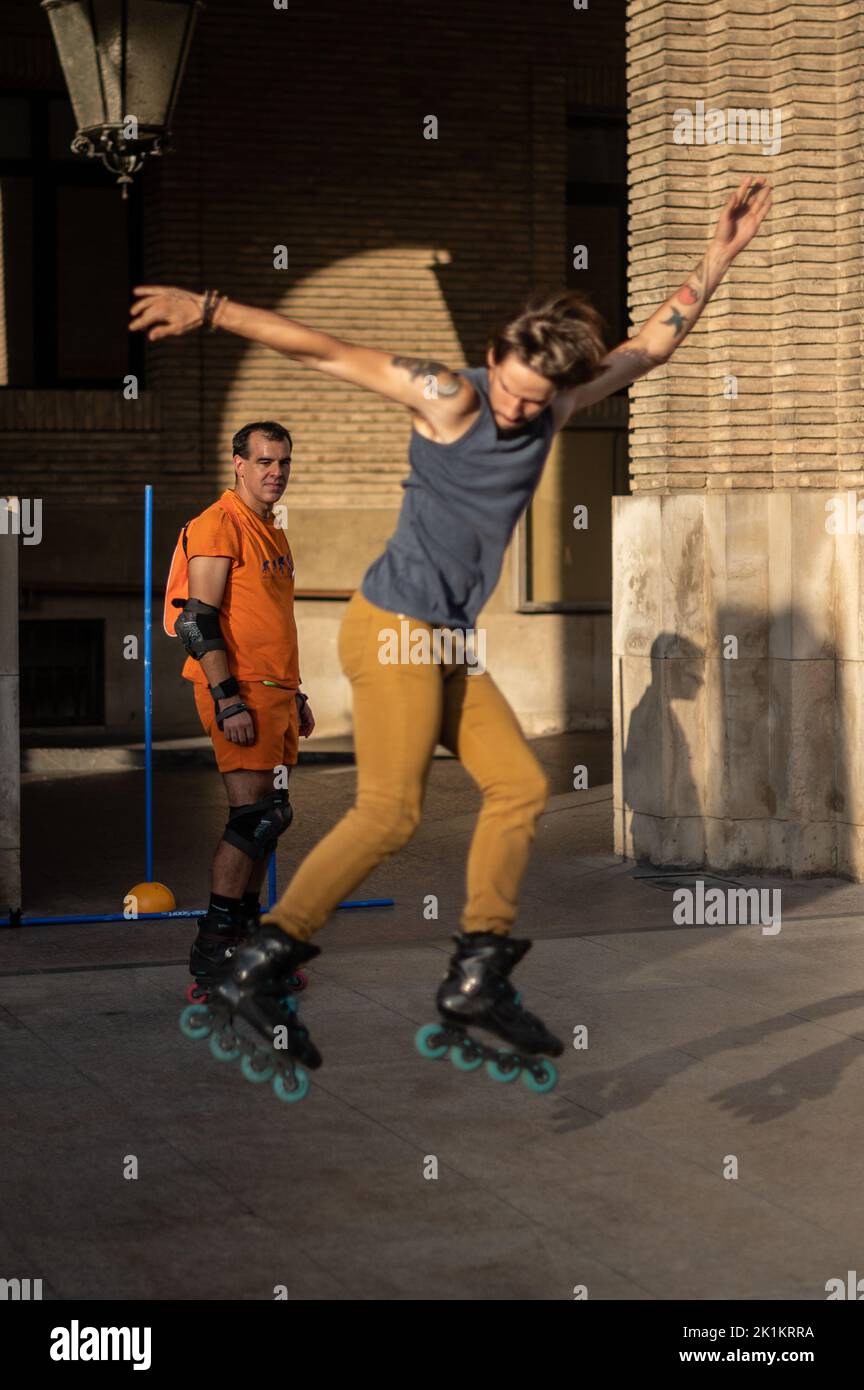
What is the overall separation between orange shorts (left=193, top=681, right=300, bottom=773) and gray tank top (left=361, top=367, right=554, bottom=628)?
7.19 feet

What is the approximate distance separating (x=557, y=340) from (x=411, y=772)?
1.18 m

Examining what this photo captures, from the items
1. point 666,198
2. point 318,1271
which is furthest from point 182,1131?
point 666,198

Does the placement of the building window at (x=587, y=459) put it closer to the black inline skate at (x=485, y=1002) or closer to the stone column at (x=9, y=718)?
the stone column at (x=9, y=718)

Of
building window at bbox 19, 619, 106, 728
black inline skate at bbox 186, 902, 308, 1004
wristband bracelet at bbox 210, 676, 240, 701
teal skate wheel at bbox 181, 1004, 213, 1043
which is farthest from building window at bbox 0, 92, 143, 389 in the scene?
teal skate wheel at bbox 181, 1004, 213, 1043

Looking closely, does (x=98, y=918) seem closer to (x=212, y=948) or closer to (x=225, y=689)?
(x=212, y=948)

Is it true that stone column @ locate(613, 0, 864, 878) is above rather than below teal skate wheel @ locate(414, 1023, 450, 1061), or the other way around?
above

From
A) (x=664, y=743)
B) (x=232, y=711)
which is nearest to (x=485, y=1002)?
(x=232, y=711)

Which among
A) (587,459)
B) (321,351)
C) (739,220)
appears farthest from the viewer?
(587,459)

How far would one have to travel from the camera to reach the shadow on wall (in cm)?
1030

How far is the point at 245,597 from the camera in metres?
7.64

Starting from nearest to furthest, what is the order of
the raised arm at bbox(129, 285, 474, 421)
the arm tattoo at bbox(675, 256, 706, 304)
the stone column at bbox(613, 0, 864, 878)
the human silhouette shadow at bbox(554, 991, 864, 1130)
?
the raised arm at bbox(129, 285, 474, 421)
the arm tattoo at bbox(675, 256, 706, 304)
the human silhouette shadow at bbox(554, 991, 864, 1130)
the stone column at bbox(613, 0, 864, 878)

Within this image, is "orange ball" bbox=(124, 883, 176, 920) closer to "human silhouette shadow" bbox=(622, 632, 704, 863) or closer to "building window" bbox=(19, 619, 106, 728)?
"human silhouette shadow" bbox=(622, 632, 704, 863)

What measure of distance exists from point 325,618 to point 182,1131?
453 inches

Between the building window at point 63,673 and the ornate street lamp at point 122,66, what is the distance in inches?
370
